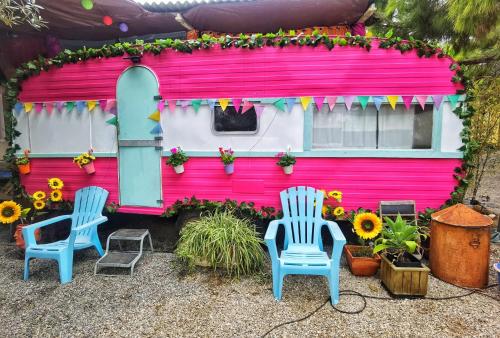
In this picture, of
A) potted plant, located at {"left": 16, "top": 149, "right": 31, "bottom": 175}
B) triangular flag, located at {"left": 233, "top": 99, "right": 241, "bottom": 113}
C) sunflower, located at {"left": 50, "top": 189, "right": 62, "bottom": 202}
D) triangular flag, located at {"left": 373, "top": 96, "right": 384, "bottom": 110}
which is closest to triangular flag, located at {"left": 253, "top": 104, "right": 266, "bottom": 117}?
triangular flag, located at {"left": 233, "top": 99, "right": 241, "bottom": 113}

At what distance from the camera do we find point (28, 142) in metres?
4.68

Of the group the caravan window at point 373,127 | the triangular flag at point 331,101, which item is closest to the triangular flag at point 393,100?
the caravan window at point 373,127

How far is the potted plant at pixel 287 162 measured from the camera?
3916mm

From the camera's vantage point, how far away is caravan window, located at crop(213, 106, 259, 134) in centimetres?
412

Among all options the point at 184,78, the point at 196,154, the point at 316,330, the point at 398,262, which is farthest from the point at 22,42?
the point at 398,262

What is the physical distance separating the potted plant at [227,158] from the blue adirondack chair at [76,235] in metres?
1.72

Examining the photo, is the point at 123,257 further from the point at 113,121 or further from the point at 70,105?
the point at 70,105

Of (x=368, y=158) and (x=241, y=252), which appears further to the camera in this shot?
(x=368, y=158)

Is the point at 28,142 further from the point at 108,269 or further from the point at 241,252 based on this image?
the point at 241,252

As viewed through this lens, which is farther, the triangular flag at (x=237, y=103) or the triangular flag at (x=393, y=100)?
the triangular flag at (x=237, y=103)

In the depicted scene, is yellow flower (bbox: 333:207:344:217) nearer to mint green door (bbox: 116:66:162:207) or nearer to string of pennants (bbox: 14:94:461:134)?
string of pennants (bbox: 14:94:461:134)

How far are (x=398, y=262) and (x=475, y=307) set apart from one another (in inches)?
29.1

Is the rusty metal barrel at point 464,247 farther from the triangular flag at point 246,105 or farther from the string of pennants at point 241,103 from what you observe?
the triangular flag at point 246,105

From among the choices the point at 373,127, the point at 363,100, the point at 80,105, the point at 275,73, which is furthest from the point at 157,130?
the point at 373,127
